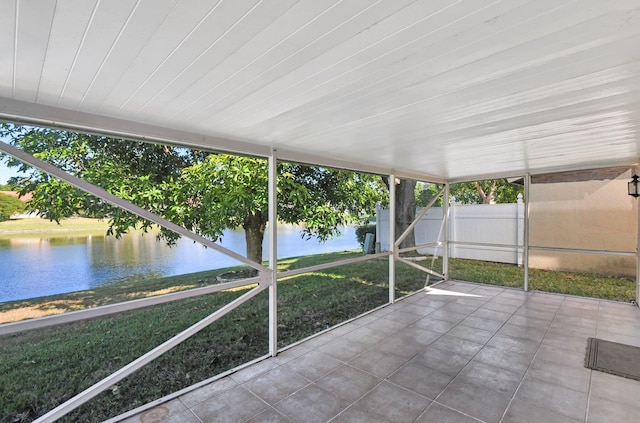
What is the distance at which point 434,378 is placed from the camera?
8.59 feet

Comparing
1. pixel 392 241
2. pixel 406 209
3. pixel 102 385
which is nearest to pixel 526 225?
→ pixel 406 209

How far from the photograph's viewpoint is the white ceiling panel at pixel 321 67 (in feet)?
3.38

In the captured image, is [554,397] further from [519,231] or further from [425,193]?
[519,231]

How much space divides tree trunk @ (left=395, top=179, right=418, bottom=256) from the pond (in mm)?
1920

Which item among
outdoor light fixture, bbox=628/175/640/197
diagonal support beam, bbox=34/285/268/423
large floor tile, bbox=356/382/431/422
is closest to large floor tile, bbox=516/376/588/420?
large floor tile, bbox=356/382/431/422

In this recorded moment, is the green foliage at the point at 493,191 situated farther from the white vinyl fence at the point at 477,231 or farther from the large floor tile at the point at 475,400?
the large floor tile at the point at 475,400

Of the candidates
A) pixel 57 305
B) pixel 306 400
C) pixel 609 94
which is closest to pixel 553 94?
pixel 609 94

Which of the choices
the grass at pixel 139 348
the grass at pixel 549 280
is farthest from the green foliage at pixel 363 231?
the grass at pixel 549 280

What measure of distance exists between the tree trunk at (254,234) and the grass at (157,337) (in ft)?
1.78

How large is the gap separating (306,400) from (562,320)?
367cm

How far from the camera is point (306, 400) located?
2.33 m

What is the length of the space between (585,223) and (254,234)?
20.0ft

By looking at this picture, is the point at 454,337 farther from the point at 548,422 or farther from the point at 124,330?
the point at 124,330

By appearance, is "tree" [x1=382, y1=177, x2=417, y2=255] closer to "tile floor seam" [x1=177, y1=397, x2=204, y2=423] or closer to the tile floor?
the tile floor
